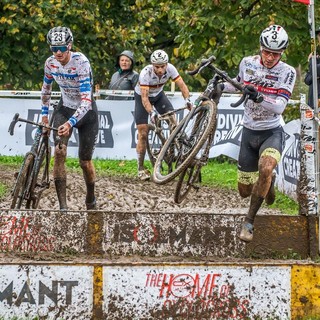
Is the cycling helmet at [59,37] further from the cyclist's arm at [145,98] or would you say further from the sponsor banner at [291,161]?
the sponsor banner at [291,161]

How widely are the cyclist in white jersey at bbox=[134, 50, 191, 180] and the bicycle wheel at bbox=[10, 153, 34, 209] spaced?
13.3 ft

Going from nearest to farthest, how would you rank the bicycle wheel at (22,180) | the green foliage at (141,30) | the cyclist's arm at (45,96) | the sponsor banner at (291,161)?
the bicycle wheel at (22,180)
the cyclist's arm at (45,96)
the sponsor banner at (291,161)
the green foliage at (141,30)

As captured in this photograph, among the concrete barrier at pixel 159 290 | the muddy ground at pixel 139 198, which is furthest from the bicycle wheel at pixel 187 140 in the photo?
the muddy ground at pixel 139 198

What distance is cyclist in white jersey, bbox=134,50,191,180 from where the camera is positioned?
1562cm

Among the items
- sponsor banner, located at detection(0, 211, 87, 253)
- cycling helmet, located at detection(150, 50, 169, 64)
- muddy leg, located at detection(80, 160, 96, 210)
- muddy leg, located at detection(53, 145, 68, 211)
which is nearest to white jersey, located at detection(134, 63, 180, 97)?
cycling helmet, located at detection(150, 50, 169, 64)

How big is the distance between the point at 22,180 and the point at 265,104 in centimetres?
286

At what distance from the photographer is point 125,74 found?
19375mm

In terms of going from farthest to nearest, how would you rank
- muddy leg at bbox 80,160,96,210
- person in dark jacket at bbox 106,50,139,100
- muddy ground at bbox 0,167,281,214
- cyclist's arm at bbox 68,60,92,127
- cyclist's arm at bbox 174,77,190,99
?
person in dark jacket at bbox 106,50,139,100
cyclist's arm at bbox 174,77,190,99
muddy ground at bbox 0,167,281,214
muddy leg at bbox 80,160,96,210
cyclist's arm at bbox 68,60,92,127

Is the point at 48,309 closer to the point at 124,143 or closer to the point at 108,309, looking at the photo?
the point at 108,309

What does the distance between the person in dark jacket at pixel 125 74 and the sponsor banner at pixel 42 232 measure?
8.72 meters

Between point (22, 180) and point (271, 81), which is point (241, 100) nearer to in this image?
point (271, 81)

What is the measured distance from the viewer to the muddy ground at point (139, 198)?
1457 centimetres

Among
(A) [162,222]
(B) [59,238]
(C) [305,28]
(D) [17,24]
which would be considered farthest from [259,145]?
(D) [17,24]

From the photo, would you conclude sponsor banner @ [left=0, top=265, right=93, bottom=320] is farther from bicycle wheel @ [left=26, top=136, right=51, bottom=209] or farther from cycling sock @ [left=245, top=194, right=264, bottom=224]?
bicycle wheel @ [left=26, top=136, right=51, bottom=209]
